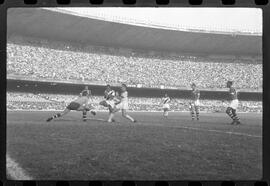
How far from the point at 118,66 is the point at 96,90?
17.5 feet

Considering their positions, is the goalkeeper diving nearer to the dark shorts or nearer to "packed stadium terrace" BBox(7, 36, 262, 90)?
the dark shorts

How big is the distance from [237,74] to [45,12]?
2250 cm

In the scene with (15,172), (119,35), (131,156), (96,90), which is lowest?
(96,90)

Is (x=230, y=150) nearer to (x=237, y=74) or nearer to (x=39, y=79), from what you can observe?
(x=39, y=79)

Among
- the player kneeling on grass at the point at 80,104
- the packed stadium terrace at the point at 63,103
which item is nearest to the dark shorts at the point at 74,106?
the player kneeling on grass at the point at 80,104

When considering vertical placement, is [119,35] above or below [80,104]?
above

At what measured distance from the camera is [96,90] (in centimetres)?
3145

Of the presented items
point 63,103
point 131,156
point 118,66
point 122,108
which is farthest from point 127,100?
point 118,66

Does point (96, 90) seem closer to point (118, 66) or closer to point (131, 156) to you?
point (118, 66)

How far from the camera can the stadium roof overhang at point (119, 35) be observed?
31688mm

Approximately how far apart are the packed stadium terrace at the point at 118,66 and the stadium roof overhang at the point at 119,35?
3.09ft

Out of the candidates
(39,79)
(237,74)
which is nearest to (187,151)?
(39,79)

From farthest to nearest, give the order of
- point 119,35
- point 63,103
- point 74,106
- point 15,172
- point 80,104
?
point 119,35 → point 63,103 → point 80,104 → point 74,106 → point 15,172

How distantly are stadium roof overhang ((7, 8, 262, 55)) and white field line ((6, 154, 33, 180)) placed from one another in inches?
944
